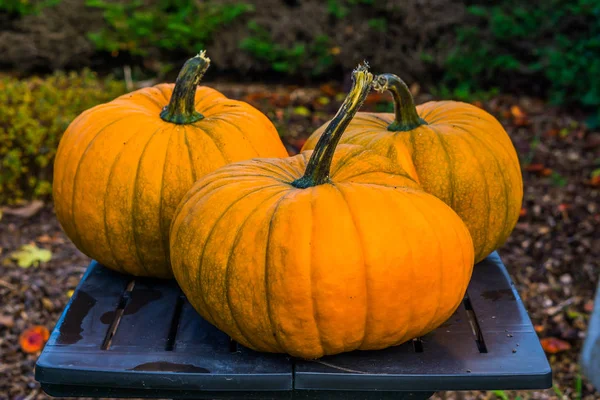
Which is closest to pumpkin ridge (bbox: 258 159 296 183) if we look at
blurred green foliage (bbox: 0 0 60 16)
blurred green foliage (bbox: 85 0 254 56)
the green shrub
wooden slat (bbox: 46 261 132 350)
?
wooden slat (bbox: 46 261 132 350)

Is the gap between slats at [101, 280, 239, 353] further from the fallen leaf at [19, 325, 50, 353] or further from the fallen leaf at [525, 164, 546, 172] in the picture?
the fallen leaf at [525, 164, 546, 172]

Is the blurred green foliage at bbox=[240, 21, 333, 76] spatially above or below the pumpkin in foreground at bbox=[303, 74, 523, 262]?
below

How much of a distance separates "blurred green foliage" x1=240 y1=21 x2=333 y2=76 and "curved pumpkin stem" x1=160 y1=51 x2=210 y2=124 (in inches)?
127

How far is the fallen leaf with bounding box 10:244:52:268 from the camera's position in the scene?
12.0ft

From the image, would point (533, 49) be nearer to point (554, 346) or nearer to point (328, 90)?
point (328, 90)

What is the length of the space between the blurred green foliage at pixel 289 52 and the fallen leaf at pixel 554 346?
2.73 meters

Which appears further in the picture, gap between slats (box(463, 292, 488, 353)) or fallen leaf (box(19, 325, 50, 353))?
fallen leaf (box(19, 325, 50, 353))

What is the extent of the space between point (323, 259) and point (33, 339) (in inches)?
82.0

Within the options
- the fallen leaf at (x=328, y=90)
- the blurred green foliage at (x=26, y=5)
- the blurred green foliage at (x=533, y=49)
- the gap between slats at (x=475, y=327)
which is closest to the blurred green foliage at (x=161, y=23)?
the blurred green foliage at (x=26, y=5)

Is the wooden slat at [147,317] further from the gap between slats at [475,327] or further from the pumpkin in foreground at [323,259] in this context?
the gap between slats at [475,327]

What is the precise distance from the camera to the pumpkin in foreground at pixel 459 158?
1.99 m

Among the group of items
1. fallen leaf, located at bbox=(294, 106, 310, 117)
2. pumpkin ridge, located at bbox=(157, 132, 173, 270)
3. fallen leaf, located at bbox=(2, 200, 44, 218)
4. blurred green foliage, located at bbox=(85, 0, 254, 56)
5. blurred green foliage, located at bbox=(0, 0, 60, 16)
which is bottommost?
fallen leaf, located at bbox=(2, 200, 44, 218)

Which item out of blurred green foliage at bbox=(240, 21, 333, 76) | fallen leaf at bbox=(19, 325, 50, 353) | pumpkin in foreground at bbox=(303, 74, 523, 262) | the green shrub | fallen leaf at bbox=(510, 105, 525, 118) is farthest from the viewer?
blurred green foliage at bbox=(240, 21, 333, 76)

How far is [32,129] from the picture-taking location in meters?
3.93
